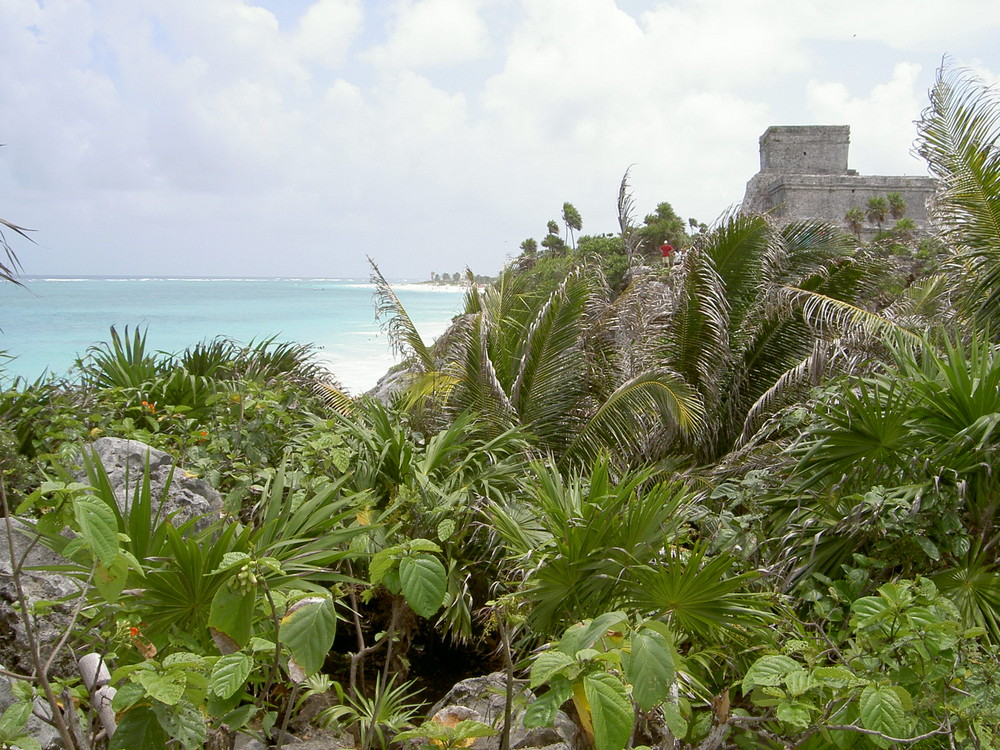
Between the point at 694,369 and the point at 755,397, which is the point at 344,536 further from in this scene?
the point at 755,397

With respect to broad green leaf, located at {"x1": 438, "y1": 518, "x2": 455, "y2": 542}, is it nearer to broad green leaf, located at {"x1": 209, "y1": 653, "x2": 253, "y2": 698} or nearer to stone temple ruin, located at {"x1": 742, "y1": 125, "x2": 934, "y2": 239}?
broad green leaf, located at {"x1": 209, "y1": 653, "x2": 253, "y2": 698}

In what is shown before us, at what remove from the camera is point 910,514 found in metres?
3.25

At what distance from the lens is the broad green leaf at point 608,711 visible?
4.92 ft

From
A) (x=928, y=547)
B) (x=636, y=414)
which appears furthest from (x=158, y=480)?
(x=636, y=414)

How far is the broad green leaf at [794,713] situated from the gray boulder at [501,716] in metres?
0.73

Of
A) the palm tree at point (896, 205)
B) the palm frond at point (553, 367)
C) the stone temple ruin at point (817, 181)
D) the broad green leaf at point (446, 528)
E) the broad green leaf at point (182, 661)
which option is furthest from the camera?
the stone temple ruin at point (817, 181)

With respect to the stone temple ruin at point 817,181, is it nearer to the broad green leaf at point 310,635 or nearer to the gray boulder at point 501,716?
the gray boulder at point 501,716

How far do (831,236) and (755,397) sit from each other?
2279 mm

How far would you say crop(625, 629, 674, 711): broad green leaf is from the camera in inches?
61.2

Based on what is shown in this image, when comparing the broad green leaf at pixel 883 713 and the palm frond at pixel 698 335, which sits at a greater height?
the palm frond at pixel 698 335

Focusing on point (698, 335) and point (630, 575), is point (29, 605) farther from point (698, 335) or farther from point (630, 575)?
point (698, 335)

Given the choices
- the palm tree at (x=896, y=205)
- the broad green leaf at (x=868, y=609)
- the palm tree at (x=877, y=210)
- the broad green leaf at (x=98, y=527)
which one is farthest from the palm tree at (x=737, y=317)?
the palm tree at (x=896, y=205)

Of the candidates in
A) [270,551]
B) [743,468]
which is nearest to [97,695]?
[270,551]

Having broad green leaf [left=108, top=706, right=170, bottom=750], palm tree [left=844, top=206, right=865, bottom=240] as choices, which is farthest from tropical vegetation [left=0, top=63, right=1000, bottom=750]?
palm tree [left=844, top=206, right=865, bottom=240]
